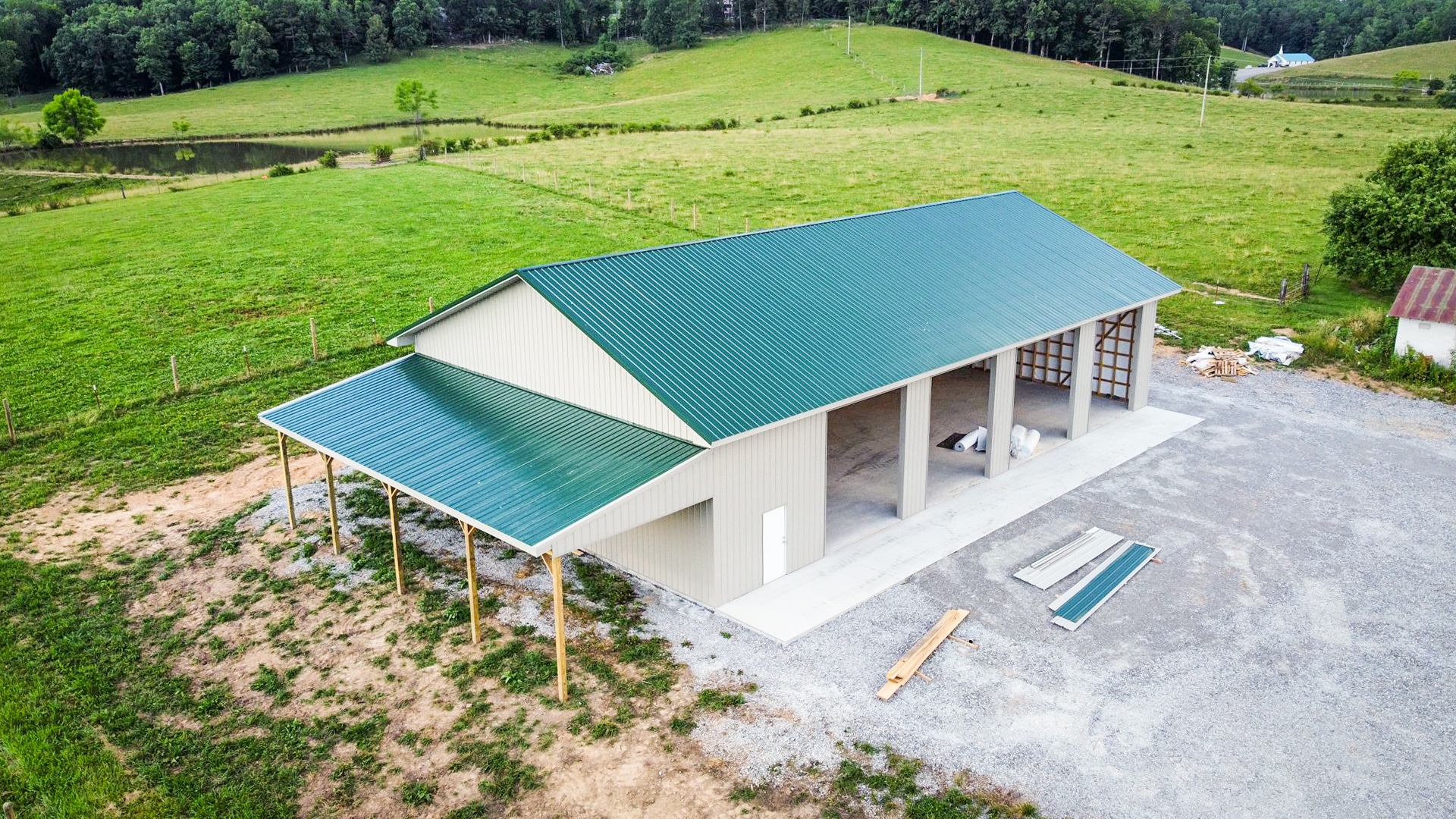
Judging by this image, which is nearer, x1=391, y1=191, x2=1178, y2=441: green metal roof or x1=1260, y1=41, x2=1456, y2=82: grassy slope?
x1=391, y1=191, x2=1178, y2=441: green metal roof

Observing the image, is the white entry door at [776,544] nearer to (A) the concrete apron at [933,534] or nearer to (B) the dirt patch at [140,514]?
(A) the concrete apron at [933,534]

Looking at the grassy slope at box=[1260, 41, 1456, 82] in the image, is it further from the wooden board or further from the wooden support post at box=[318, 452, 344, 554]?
the wooden support post at box=[318, 452, 344, 554]

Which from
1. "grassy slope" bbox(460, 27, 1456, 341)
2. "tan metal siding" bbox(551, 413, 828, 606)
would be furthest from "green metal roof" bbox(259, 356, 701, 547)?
"grassy slope" bbox(460, 27, 1456, 341)

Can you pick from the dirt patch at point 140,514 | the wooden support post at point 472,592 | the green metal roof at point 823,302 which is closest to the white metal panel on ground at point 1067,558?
the green metal roof at point 823,302

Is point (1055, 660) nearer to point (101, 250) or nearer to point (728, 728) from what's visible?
point (728, 728)

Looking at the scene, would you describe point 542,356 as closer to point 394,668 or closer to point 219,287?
point 394,668

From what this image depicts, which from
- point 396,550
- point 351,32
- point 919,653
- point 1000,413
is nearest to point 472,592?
point 396,550

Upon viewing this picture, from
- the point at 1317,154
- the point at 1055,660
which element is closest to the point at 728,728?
the point at 1055,660
